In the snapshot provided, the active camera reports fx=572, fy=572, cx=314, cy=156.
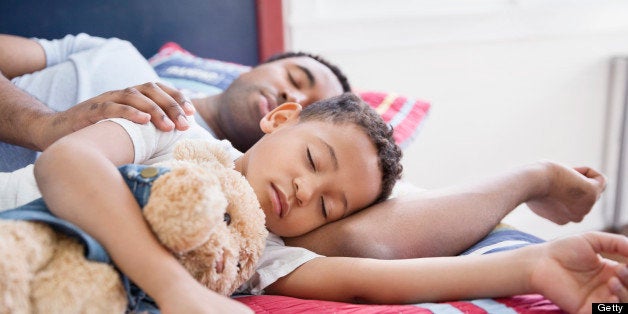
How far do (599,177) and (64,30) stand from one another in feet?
4.99

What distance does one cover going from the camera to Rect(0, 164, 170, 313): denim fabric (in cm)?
61

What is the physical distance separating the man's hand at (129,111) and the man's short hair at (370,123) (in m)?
0.24

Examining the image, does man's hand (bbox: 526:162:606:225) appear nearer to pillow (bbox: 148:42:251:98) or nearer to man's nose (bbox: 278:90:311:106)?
man's nose (bbox: 278:90:311:106)

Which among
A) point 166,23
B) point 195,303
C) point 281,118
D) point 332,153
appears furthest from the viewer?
point 166,23

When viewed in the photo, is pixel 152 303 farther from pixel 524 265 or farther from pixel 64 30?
pixel 64 30

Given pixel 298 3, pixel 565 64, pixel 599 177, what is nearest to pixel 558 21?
pixel 565 64

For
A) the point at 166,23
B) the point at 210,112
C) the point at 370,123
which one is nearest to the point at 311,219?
the point at 370,123

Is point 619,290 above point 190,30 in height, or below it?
below

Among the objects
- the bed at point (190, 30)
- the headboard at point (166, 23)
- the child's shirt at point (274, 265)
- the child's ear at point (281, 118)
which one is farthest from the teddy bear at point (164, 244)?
the headboard at point (166, 23)

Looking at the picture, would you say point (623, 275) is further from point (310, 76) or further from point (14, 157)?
point (14, 157)

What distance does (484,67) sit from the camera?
2.40 m

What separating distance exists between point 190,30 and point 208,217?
142 centimetres

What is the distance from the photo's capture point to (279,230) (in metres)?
0.96

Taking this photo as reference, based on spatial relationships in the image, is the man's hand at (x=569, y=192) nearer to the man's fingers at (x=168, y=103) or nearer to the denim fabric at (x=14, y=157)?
the man's fingers at (x=168, y=103)
